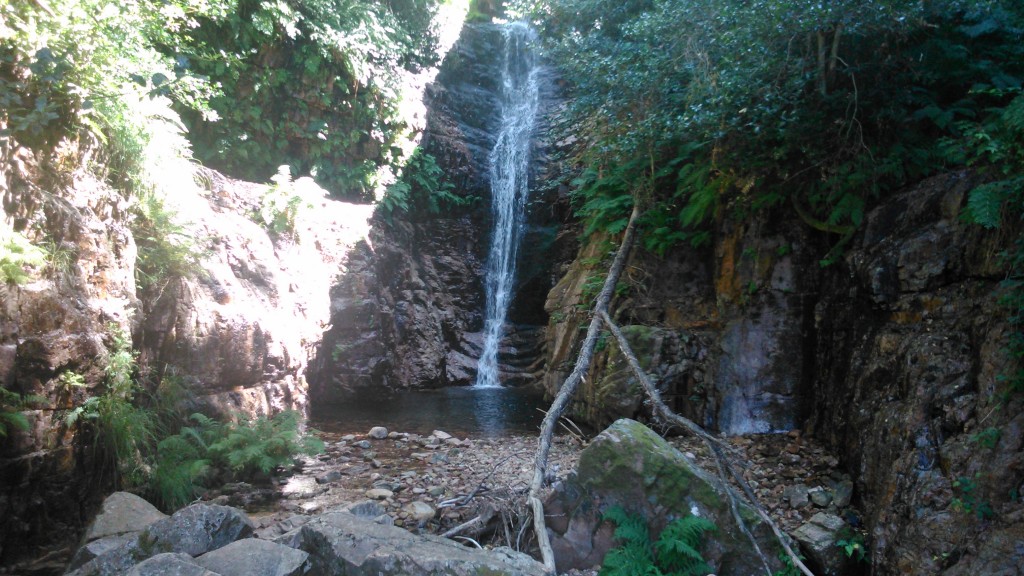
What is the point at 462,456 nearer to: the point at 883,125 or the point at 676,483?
the point at 676,483

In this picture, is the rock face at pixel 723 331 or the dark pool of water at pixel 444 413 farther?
the dark pool of water at pixel 444 413

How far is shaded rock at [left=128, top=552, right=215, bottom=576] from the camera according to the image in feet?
9.34

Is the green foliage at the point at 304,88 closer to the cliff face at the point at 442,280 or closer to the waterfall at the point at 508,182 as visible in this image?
the cliff face at the point at 442,280

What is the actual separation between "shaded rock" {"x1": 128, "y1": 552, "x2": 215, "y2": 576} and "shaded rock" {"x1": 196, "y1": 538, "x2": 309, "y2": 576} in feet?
0.49

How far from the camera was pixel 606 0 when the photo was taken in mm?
10375

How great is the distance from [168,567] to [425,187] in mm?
11048

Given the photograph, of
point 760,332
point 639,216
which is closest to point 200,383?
point 639,216

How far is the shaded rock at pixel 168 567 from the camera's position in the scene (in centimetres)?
285

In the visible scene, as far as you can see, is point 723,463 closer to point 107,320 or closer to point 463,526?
point 463,526

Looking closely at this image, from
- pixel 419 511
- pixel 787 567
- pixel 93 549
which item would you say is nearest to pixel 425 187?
pixel 419 511

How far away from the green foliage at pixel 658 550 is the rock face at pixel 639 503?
105 mm

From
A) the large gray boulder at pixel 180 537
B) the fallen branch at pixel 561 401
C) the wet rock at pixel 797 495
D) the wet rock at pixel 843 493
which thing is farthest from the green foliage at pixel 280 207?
the wet rock at pixel 843 493

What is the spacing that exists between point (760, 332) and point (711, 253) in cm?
138

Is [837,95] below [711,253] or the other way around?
the other way around
